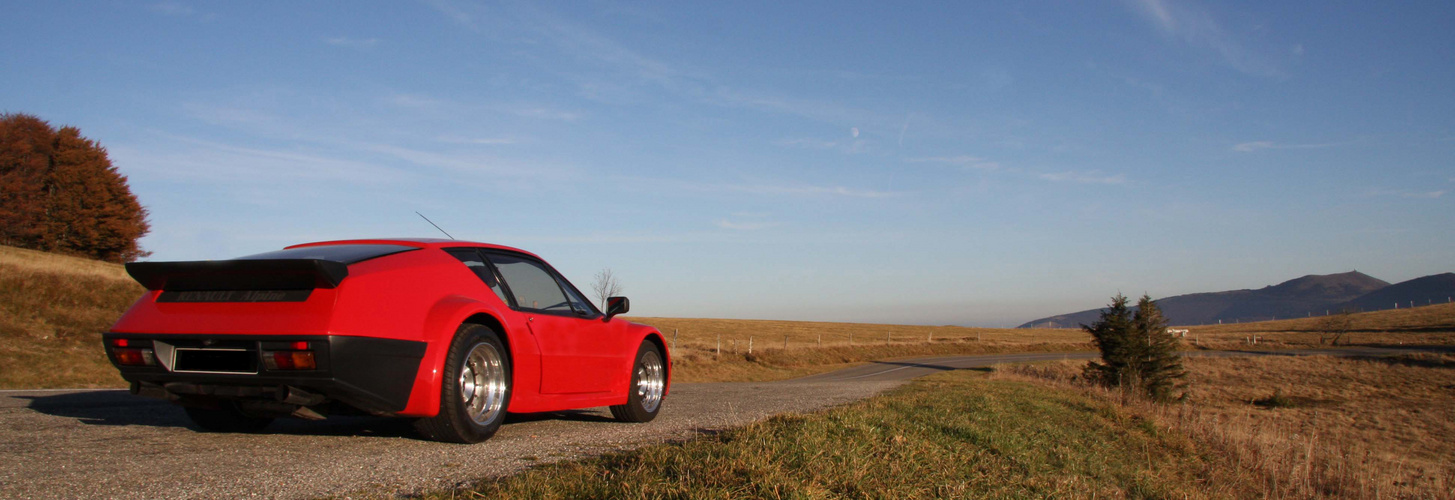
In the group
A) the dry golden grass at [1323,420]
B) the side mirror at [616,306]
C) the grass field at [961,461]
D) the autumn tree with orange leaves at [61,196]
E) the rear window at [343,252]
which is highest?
the autumn tree with orange leaves at [61,196]

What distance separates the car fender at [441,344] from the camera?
429cm

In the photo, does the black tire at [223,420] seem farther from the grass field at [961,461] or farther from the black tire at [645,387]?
the black tire at [645,387]

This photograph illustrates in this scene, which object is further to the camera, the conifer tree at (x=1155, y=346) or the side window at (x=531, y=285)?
the conifer tree at (x=1155, y=346)

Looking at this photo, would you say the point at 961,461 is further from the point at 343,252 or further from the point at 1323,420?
the point at 1323,420

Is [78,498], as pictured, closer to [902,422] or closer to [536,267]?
[536,267]

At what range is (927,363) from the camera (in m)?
47.6

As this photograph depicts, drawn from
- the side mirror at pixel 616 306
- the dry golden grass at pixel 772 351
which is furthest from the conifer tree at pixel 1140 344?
the side mirror at pixel 616 306

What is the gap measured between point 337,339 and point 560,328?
188 centimetres

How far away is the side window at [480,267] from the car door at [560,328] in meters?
0.10

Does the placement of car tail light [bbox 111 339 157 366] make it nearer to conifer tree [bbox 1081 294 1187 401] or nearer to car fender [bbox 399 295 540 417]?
car fender [bbox 399 295 540 417]

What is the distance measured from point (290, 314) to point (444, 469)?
1.15 m

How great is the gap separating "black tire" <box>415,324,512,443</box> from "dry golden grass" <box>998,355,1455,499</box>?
6.16m

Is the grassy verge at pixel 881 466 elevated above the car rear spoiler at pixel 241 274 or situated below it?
below

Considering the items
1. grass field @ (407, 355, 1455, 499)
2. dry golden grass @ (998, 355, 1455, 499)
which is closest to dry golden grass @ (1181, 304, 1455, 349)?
dry golden grass @ (998, 355, 1455, 499)
